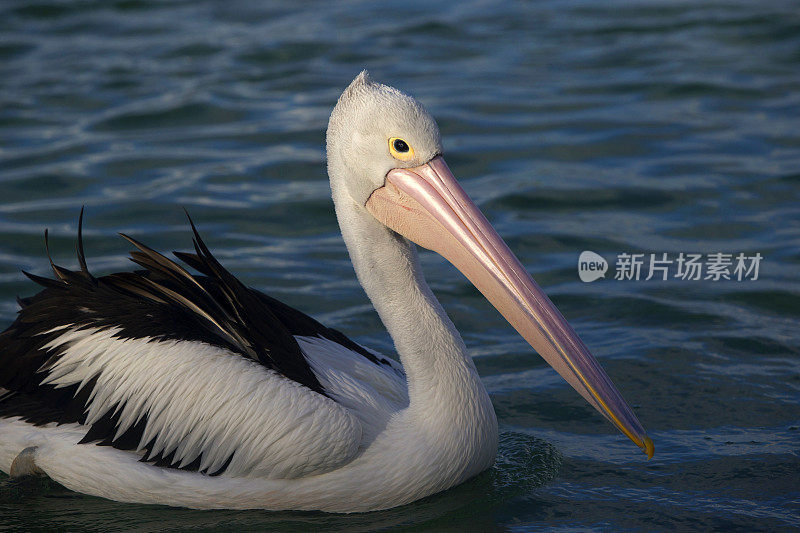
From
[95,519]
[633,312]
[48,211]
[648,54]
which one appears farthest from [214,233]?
[648,54]

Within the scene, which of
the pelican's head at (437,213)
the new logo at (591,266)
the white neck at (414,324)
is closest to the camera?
the pelican's head at (437,213)

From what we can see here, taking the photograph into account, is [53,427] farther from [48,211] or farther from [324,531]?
[48,211]

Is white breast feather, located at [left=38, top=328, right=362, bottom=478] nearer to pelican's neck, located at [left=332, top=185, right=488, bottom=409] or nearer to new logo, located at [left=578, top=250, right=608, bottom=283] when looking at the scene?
pelican's neck, located at [left=332, top=185, right=488, bottom=409]

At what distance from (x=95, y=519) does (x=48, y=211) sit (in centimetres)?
326

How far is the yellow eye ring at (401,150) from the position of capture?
346cm

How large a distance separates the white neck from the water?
33 cm

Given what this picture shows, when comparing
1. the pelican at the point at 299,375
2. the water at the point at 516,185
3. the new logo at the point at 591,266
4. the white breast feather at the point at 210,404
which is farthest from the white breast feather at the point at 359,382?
the new logo at the point at 591,266

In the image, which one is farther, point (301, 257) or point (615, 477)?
point (301, 257)

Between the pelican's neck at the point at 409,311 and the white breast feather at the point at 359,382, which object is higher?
the pelican's neck at the point at 409,311

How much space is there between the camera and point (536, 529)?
3684mm

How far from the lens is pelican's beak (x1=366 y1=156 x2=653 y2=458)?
345 cm

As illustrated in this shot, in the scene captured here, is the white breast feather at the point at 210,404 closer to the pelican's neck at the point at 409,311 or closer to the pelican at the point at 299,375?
the pelican at the point at 299,375

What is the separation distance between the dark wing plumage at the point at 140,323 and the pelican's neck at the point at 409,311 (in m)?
0.31

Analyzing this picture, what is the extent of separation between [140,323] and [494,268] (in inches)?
46.4
